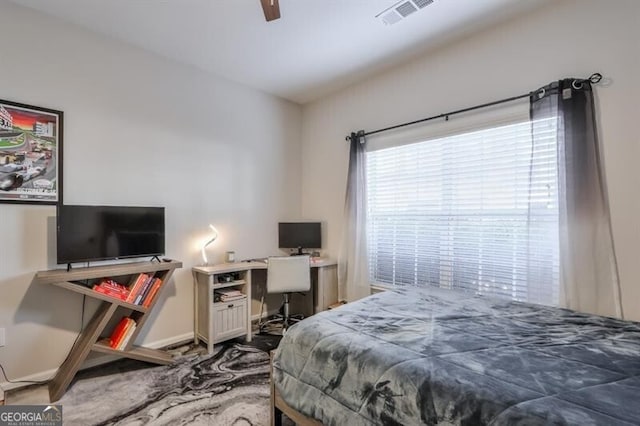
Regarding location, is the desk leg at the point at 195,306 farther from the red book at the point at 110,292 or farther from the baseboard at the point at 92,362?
the red book at the point at 110,292

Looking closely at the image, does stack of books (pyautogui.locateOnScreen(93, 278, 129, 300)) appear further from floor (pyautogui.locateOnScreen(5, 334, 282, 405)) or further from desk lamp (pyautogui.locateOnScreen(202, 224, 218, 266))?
desk lamp (pyautogui.locateOnScreen(202, 224, 218, 266))

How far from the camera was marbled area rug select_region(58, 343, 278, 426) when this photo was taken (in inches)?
74.5

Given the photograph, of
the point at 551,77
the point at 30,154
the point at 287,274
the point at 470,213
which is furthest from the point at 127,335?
the point at 551,77

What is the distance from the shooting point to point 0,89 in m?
2.17

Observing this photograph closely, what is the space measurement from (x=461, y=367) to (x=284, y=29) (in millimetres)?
2596

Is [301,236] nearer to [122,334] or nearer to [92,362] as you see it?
[122,334]

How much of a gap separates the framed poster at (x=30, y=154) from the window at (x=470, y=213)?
278 centimetres

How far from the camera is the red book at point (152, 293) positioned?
8.13ft

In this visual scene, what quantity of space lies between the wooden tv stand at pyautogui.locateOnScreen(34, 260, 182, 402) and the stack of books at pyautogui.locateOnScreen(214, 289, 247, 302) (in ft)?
1.84

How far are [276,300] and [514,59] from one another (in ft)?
11.3

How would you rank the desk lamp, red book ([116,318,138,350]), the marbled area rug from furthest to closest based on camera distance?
the desk lamp, red book ([116,318,138,350]), the marbled area rug

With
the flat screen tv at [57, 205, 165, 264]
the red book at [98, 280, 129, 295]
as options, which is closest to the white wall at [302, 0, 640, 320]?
the flat screen tv at [57, 205, 165, 264]

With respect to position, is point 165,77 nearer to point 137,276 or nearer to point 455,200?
point 137,276

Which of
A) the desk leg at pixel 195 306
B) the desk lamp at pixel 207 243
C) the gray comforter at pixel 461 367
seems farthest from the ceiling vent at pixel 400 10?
the desk leg at pixel 195 306
